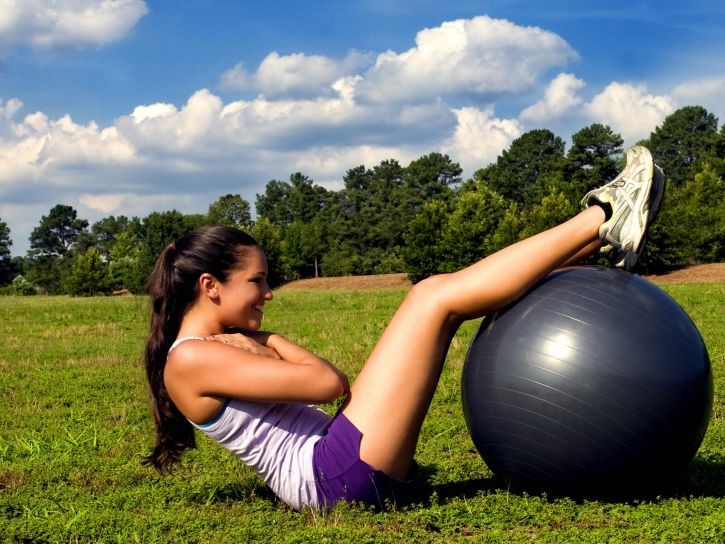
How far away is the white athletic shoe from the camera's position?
429cm

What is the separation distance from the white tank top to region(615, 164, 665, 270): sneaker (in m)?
1.96

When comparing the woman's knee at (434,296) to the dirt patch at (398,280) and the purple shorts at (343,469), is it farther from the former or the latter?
the dirt patch at (398,280)

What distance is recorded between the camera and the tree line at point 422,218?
39.2 metres

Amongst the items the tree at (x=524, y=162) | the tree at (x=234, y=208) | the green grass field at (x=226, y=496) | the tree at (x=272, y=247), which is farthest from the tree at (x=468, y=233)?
the tree at (x=234, y=208)

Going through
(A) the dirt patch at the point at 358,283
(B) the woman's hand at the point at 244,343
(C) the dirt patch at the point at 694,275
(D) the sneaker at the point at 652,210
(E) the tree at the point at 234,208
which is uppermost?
(E) the tree at the point at 234,208

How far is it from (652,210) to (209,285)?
8.36 feet

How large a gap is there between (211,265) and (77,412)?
15.3 ft

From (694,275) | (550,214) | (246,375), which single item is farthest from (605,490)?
(550,214)

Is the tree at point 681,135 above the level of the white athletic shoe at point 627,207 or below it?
above

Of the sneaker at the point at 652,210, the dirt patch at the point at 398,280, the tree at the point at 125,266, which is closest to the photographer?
the sneaker at the point at 652,210

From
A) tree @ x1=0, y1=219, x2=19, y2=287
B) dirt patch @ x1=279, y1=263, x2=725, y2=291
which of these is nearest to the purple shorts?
dirt patch @ x1=279, y1=263, x2=725, y2=291

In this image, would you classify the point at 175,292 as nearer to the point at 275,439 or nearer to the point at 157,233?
the point at 275,439

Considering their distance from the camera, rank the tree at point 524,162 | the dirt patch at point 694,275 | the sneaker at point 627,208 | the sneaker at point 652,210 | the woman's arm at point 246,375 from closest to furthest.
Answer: the woman's arm at point 246,375, the sneaker at point 627,208, the sneaker at point 652,210, the dirt patch at point 694,275, the tree at point 524,162

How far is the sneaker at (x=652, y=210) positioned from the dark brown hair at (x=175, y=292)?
2145mm
